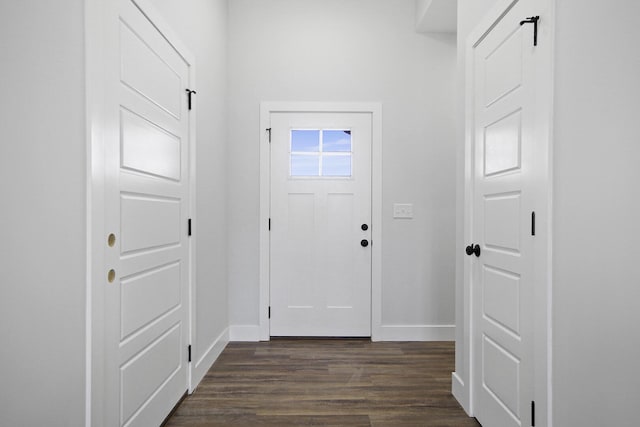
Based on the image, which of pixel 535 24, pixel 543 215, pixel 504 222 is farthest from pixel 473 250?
pixel 535 24

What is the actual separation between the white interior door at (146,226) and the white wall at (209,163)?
9.3 inches

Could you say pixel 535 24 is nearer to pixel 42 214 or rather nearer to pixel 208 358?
pixel 42 214

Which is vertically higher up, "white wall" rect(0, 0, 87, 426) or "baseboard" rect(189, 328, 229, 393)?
"white wall" rect(0, 0, 87, 426)

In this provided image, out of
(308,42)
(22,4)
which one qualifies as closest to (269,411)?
(22,4)

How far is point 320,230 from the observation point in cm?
373

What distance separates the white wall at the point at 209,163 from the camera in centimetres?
271

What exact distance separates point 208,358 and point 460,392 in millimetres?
1750

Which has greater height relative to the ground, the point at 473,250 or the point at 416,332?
the point at 473,250

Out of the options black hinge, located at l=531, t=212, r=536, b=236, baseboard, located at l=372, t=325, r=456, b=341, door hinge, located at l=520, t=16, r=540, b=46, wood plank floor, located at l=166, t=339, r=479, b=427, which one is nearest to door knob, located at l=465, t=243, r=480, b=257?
black hinge, located at l=531, t=212, r=536, b=236

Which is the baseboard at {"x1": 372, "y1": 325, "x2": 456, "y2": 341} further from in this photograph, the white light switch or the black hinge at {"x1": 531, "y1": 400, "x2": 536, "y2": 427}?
the black hinge at {"x1": 531, "y1": 400, "x2": 536, "y2": 427}

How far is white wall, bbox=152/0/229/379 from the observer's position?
2.71 meters

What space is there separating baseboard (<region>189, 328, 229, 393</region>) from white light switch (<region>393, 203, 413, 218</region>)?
1.86 m

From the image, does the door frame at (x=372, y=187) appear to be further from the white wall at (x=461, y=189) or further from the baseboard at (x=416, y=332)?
the white wall at (x=461, y=189)

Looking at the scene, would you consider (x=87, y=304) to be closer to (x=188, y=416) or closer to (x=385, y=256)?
(x=188, y=416)
